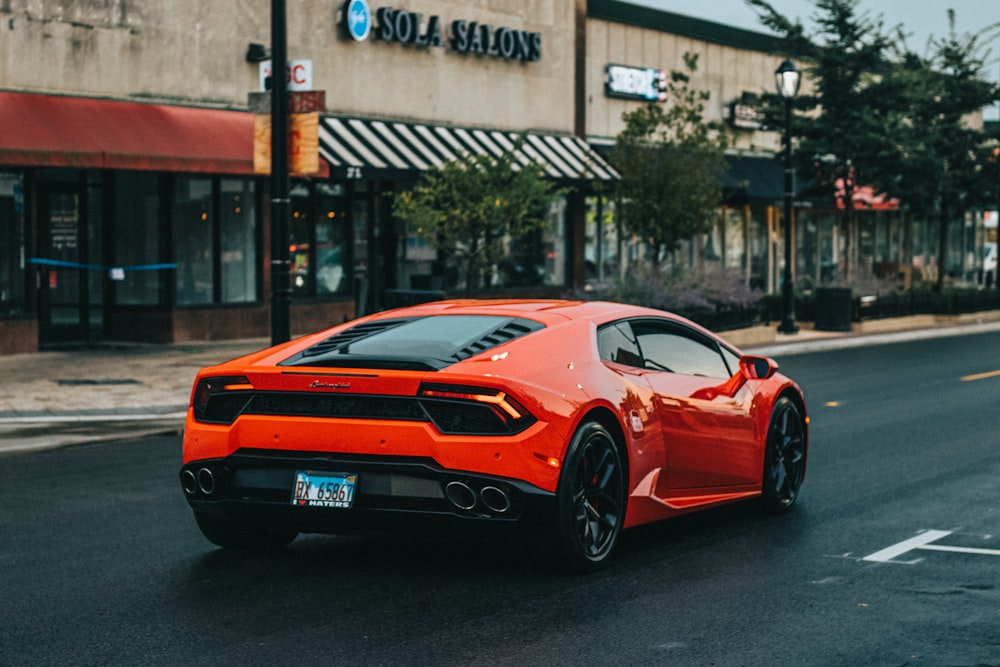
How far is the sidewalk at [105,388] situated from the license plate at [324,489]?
667cm

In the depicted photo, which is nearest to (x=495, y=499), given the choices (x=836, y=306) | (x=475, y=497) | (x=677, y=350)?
(x=475, y=497)

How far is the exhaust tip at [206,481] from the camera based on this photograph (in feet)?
24.8

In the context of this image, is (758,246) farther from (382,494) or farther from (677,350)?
(382,494)

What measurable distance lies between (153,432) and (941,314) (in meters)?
27.8

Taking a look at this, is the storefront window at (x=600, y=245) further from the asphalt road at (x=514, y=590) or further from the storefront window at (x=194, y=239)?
the asphalt road at (x=514, y=590)

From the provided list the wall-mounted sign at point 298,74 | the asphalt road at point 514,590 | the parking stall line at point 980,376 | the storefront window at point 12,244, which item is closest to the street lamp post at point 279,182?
the wall-mounted sign at point 298,74

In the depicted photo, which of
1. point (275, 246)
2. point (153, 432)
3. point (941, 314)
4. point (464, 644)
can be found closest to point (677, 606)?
point (464, 644)

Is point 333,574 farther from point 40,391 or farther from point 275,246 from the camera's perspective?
point 40,391

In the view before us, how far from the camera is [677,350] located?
8969 mm

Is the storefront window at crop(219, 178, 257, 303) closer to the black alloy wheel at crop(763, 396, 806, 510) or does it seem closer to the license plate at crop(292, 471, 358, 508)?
the black alloy wheel at crop(763, 396, 806, 510)

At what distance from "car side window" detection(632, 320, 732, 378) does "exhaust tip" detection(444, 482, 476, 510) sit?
1.75m

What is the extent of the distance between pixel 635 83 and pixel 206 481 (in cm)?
3177

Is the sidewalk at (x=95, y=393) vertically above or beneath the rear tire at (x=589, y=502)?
beneath

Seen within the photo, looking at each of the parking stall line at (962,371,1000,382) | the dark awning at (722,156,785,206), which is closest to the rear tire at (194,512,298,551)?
the parking stall line at (962,371,1000,382)
